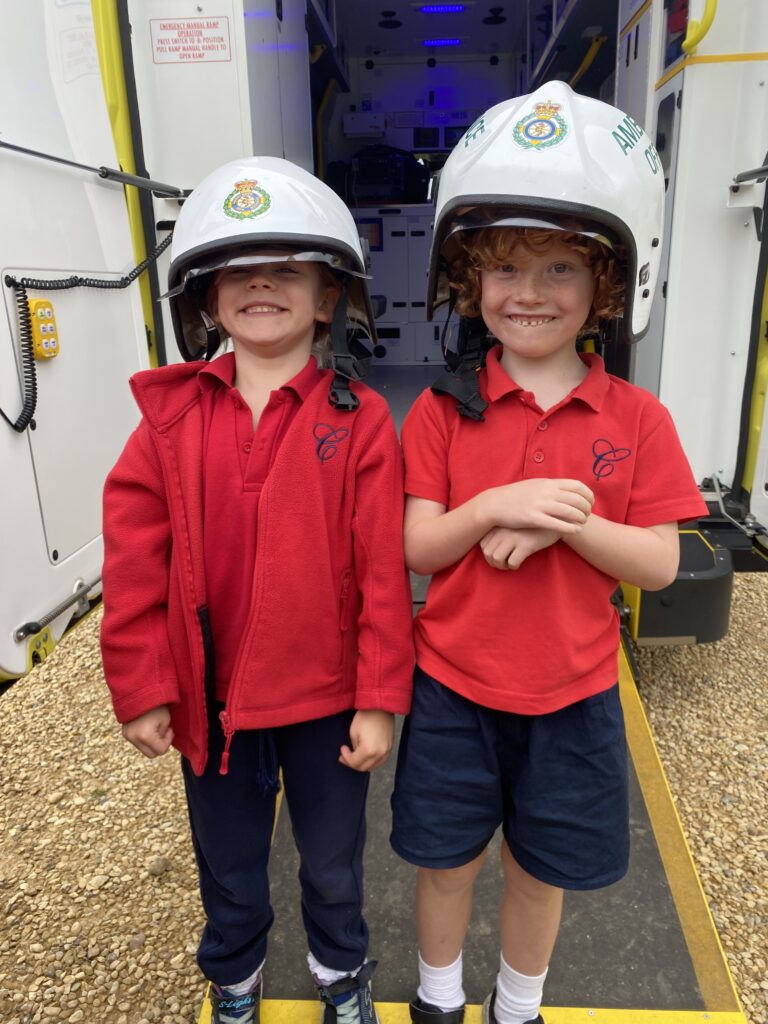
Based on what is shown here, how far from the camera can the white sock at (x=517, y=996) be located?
157 centimetres

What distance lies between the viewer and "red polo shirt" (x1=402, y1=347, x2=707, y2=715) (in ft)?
4.44

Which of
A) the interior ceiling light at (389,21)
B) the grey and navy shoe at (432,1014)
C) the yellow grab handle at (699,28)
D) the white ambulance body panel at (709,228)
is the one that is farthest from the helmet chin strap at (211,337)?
the interior ceiling light at (389,21)

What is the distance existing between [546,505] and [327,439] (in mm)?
415

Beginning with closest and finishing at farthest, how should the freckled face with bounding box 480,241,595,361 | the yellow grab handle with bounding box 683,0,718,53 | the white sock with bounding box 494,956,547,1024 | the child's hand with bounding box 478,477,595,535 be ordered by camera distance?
the child's hand with bounding box 478,477,595,535, the freckled face with bounding box 480,241,595,361, the white sock with bounding box 494,956,547,1024, the yellow grab handle with bounding box 683,0,718,53

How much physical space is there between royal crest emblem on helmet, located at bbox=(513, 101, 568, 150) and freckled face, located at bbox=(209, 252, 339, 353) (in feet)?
1.43

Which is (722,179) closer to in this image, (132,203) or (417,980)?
(132,203)

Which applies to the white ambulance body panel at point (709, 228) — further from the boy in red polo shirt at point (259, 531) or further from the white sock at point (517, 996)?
the white sock at point (517, 996)

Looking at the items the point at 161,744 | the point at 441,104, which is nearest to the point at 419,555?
the point at 161,744

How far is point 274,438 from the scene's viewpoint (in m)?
1.40

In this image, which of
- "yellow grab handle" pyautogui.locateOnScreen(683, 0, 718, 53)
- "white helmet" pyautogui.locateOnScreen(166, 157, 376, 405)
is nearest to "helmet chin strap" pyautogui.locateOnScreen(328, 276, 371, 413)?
"white helmet" pyautogui.locateOnScreen(166, 157, 376, 405)

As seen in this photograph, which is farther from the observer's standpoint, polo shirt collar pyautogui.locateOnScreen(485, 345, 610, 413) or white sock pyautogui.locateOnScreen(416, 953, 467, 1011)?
white sock pyautogui.locateOnScreen(416, 953, 467, 1011)

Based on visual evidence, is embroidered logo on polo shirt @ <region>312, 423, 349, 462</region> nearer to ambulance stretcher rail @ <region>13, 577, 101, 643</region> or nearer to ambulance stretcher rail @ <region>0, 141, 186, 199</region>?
ambulance stretcher rail @ <region>13, 577, 101, 643</region>

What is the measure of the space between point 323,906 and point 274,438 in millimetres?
937

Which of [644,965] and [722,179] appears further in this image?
[722,179]
